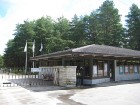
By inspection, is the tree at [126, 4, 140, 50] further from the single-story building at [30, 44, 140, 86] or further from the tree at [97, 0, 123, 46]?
the single-story building at [30, 44, 140, 86]

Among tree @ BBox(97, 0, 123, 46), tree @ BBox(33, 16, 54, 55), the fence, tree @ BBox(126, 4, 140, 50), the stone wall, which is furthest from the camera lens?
tree @ BBox(33, 16, 54, 55)

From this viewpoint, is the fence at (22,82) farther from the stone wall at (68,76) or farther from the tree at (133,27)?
the tree at (133,27)

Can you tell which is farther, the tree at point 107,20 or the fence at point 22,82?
the tree at point 107,20

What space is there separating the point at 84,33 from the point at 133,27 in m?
12.2

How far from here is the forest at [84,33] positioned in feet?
188

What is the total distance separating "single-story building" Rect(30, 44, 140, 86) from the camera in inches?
834

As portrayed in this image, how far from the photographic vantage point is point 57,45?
58031 millimetres

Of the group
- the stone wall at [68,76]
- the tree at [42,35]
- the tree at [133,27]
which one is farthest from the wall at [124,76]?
the tree at [42,35]

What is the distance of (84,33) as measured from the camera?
61.2m

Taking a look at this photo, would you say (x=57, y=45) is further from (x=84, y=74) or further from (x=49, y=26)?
(x=84, y=74)

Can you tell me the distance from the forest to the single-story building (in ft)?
84.1

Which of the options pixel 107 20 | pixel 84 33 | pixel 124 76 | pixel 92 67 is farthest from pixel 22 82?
pixel 107 20

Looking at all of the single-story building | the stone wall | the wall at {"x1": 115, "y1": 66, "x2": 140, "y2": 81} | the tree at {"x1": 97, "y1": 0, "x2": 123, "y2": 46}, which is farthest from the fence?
the tree at {"x1": 97, "y1": 0, "x2": 123, "y2": 46}

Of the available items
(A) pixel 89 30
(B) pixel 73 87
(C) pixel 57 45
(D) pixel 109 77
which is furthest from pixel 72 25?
(B) pixel 73 87
